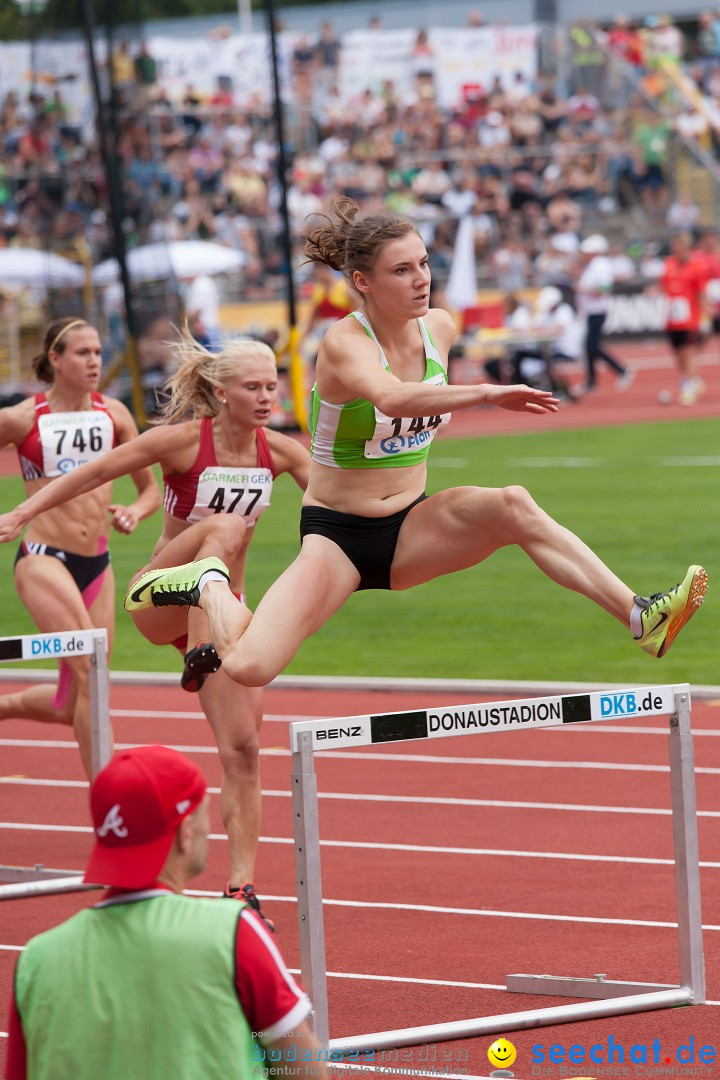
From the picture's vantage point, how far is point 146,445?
633cm

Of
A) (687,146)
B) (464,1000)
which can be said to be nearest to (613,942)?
(464,1000)

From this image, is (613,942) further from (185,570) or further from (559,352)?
(559,352)

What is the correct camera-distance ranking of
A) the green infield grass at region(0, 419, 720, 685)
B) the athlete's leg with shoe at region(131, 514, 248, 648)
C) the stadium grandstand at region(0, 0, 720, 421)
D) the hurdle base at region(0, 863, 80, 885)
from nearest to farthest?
the athlete's leg with shoe at region(131, 514, 248, 648)
the hurdle base at region(0, 863, 80, 885)
the green infield grass at region(0, 419, 720, 685)
the stadium grandstand at region(0, 0, 720, 421)

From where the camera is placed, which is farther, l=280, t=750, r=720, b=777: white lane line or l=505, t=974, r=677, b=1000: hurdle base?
l=280, t=750, r=720, b=777: white lane line

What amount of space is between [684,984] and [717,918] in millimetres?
902

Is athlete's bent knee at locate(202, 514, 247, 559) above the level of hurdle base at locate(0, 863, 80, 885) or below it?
above

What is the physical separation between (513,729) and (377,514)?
3.46 feet

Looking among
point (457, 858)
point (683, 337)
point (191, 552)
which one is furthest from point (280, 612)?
point (683, 337)

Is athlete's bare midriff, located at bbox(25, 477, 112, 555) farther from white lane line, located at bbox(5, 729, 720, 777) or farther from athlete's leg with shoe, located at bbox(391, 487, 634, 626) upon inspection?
athlete's leg with shoe, located at bbox(391, 487, 634, 626)

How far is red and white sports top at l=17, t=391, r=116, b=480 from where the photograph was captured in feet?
25.7

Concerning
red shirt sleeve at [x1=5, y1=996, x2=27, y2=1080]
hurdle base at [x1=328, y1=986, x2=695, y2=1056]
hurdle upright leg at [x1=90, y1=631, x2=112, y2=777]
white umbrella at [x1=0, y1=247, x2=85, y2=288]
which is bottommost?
hurdle base at [x1=328, y1=986, x2=695, y2=1056]

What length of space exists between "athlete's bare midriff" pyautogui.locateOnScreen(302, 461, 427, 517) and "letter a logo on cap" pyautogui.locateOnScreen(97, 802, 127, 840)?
2865 millimetres

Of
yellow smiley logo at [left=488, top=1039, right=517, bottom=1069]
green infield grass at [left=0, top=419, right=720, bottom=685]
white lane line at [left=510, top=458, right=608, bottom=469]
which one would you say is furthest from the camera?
white lane line at [left=510, top=458, right=608, bottom=469]

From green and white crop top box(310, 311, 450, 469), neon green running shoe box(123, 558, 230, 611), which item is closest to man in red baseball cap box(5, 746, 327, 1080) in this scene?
green and white crop top box(310, 311, 450, 469)
